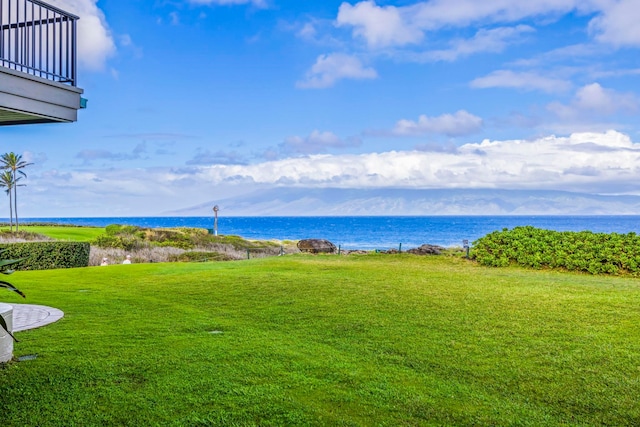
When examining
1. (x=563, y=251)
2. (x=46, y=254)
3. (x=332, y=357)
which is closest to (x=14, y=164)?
(x=46, y=254)

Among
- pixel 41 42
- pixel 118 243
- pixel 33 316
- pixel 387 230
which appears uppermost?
pixel 41 42

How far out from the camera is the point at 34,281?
12.0 m

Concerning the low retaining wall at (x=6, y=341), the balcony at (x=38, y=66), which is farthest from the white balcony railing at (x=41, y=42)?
the low retaining wall at (x=6, y=341)

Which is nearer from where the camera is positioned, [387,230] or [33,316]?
[33,316]

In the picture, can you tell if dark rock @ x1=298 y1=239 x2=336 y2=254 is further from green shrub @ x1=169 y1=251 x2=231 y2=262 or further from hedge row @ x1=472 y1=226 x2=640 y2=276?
hedge row @ x1=472 y1=226 x2=640 y2=276

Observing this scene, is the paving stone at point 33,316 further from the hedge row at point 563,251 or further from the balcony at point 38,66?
the hedge row at point 563,251

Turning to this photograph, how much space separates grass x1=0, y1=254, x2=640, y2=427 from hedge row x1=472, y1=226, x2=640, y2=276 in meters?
2.67

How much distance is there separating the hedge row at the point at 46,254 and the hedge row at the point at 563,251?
12311mm

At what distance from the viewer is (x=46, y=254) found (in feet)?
53.7

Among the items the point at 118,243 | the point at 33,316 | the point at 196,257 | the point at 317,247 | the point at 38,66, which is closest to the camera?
the point at 38,66

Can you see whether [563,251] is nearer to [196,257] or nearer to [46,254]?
[196,257]

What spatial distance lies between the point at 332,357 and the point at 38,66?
4.94m

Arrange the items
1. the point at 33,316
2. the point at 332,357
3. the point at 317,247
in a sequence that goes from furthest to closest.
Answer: the point at 317,247, the point at 33,316, the point at 332,357

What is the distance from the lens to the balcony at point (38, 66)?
239 inches
